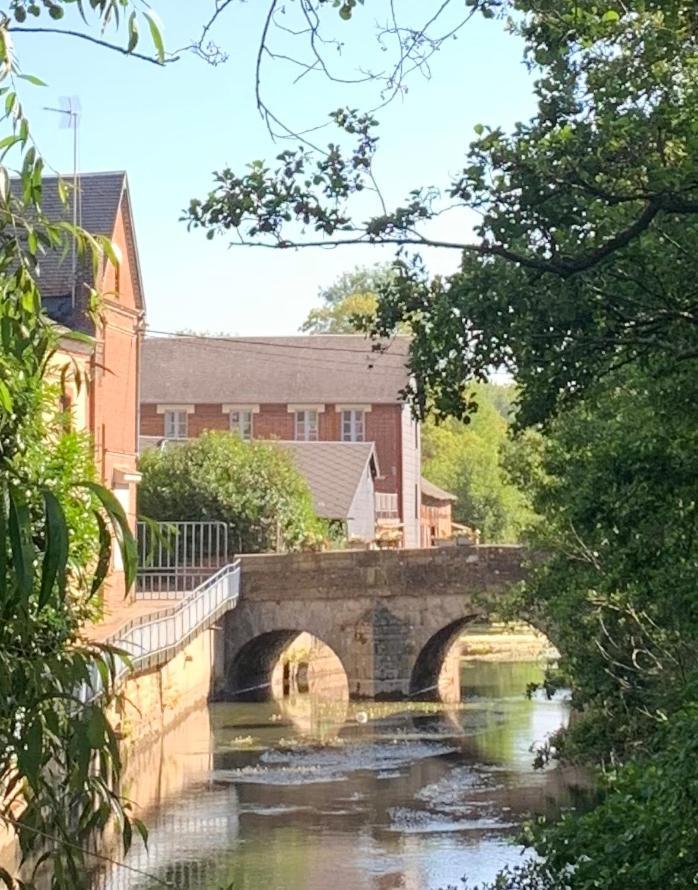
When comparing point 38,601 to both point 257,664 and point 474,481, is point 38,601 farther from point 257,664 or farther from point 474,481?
point 474,481

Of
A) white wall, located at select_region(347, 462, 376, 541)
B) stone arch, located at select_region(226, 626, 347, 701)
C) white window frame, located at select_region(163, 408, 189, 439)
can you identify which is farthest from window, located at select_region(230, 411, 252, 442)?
stone arch, located at select_region(226, 626, 347, 701)

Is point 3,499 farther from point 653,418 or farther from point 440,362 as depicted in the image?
point 653,418

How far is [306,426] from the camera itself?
181 feet

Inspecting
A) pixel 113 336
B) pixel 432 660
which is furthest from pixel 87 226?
pixel 432 660

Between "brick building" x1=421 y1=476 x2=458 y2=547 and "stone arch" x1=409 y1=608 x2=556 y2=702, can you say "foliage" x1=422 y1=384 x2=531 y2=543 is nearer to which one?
"brick building" x1=421 y1=476 x2=458 y2=547

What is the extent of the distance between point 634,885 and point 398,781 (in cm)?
1698

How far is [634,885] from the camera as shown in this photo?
806 cm

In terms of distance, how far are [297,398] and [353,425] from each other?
2.17 meters

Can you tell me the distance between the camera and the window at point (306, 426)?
180 ft

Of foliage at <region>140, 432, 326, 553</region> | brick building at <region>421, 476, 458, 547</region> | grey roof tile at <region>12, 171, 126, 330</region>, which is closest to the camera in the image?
grey roof tile at <region>12, 171, 126, 330</region>

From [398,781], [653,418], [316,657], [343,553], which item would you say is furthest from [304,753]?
[653,418]

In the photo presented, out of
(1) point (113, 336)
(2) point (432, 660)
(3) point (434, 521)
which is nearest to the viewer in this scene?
(1) point (113, 336)

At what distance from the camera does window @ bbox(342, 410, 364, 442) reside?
5453 centimetres

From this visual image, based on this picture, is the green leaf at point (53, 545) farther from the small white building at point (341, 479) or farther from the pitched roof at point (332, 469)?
the pitched roof at point (332, 469)
